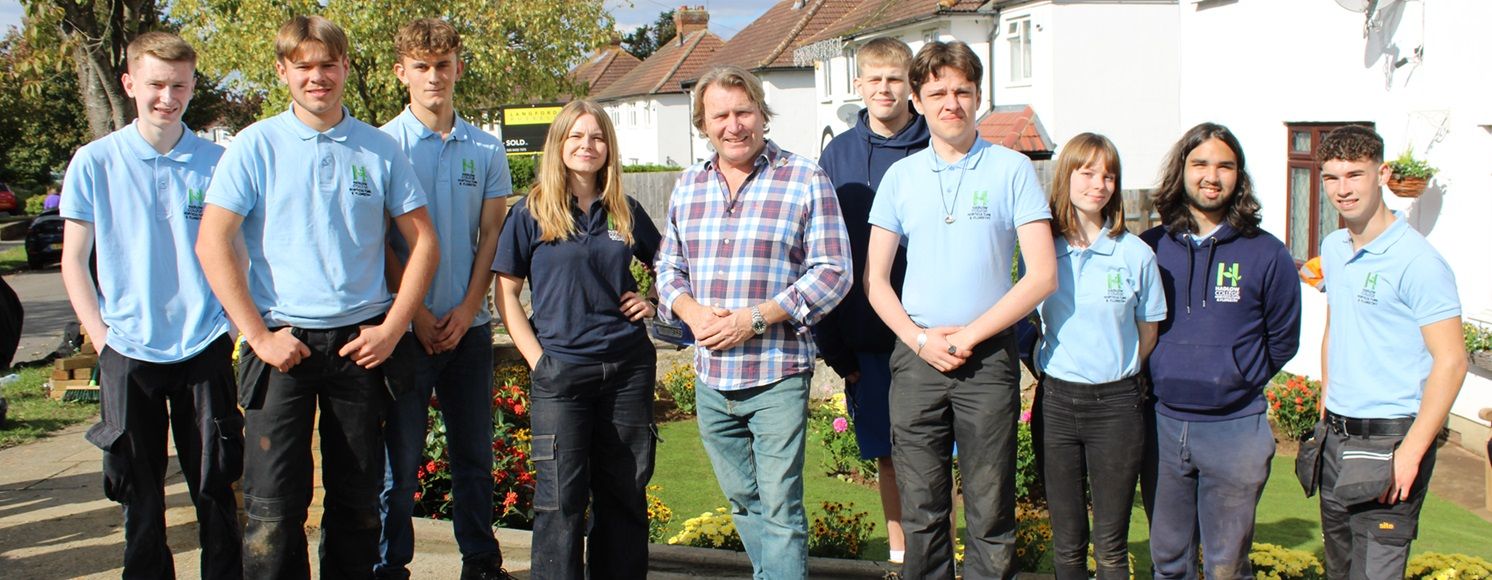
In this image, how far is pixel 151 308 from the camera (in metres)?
3.98

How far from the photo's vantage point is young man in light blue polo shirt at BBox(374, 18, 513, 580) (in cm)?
425

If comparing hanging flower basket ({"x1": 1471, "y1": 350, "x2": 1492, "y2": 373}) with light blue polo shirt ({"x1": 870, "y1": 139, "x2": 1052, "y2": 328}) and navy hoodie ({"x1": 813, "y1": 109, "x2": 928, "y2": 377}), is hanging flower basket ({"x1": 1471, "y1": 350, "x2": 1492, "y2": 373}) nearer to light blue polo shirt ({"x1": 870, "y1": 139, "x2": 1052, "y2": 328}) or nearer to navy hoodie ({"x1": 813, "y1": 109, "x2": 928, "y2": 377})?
navy hoodie ({"x1": 813, "y1": 109, "x2": 928, "y2": 377})

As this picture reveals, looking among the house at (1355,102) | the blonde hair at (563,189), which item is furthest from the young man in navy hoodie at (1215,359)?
the house at (1355,102)

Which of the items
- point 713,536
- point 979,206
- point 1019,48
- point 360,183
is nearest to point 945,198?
point 979,206

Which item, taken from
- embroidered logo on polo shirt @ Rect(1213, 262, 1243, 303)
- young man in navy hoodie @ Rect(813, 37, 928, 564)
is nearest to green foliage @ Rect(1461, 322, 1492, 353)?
embroidered logo on polo shirt @ Rect(1213, 262, 1243, 303)

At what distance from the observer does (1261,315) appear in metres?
3.90

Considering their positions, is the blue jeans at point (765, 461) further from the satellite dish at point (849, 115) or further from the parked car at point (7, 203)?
the parked car at point (7, 203)

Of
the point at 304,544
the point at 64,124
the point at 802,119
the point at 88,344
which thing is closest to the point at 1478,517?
the point at 304,544

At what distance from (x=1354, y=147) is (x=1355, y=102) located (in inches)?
256

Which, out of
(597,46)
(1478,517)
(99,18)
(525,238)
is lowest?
(1478,517)

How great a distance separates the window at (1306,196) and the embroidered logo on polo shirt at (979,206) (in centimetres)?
734

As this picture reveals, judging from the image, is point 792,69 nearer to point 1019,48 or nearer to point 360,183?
point 1019,48

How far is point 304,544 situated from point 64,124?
143 ft

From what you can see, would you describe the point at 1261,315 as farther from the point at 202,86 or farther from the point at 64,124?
the point at 64,124
